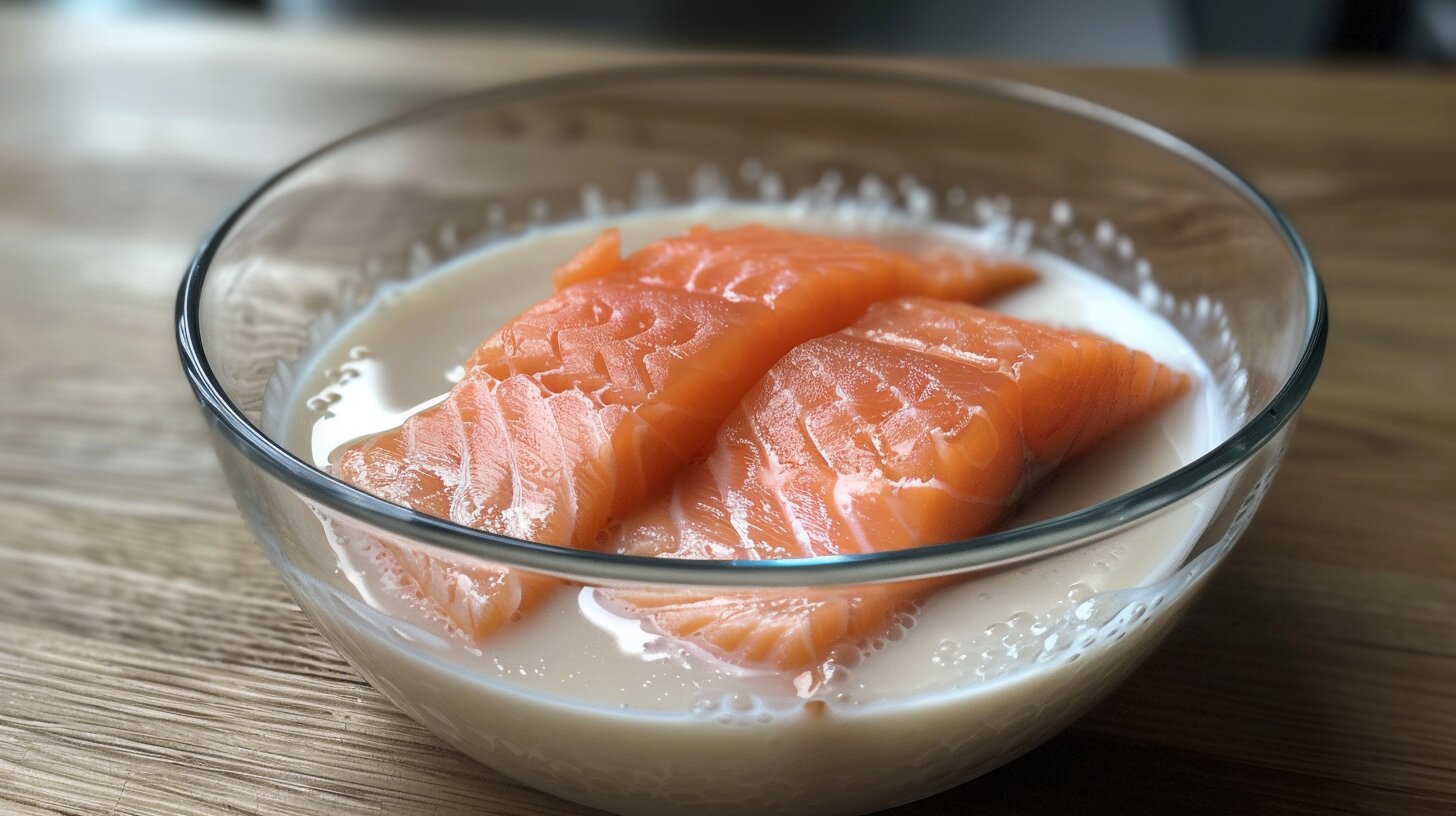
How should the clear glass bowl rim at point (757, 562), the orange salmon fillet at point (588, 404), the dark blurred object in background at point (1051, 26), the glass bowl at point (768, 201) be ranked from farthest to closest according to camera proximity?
1. the dark blurred object in background at point (1051, 26)
2. the orange salmon fillet at point (588, 404)
3. the glass bowl at point (768, 201)
4. the clear glass bowl rim at point (757, 562)

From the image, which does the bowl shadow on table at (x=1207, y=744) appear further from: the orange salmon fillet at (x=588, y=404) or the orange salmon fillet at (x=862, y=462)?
the orange salmon fillet at (x=588, y=404)

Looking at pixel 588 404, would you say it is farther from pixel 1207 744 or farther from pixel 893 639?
pixel 1207 744

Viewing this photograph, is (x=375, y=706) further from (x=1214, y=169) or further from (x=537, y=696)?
(x=1214, y=169)

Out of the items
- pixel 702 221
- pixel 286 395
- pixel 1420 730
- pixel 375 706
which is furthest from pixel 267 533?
pixel 1420 730

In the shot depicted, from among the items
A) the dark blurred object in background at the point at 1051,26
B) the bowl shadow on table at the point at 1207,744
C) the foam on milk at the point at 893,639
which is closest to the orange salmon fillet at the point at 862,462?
the foam on milk at the point at 893,639

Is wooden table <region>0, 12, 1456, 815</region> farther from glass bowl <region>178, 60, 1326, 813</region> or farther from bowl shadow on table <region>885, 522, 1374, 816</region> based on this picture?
glass bowl <region>178, 60, 1326, 813</region>

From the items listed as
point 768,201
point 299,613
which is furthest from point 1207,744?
point 768,201
